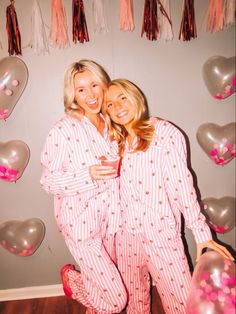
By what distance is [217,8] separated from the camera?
230 cm

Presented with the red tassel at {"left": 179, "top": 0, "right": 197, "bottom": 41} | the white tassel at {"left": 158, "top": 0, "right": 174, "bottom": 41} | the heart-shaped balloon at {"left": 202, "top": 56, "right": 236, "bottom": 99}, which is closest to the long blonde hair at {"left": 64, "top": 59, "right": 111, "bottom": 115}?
the white tassel at {"left": 158, "top": 0, "right": 174, "bottom": 41}

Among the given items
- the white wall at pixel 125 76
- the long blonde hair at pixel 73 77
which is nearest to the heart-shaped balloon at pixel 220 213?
the white wall at pixel 125 76

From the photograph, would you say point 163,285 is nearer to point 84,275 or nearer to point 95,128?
point 84,275

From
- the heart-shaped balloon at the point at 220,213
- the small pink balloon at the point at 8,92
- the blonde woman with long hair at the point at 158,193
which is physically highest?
the small pink balloon at the point at 8,92

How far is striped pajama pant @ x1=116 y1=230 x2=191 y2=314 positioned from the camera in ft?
6.61

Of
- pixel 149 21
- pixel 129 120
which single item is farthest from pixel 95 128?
pixel 149 21

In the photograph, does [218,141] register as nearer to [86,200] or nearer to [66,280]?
[86,200]

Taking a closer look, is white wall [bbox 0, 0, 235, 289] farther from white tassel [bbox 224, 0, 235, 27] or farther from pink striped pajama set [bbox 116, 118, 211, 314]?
pink striped pajama set [bbox 116, 118, 211, 314]

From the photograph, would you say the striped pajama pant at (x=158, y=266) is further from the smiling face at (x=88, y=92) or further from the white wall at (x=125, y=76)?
the smiling face at (x=88, y=92)

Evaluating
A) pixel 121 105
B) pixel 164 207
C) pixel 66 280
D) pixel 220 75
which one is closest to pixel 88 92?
pixel 121 105

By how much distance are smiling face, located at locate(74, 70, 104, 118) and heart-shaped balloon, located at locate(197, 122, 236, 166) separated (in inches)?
39.6

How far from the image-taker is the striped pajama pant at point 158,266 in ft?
6.61

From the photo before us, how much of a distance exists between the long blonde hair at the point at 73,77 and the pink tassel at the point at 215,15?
103cm

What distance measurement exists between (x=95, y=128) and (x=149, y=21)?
0.99 m
